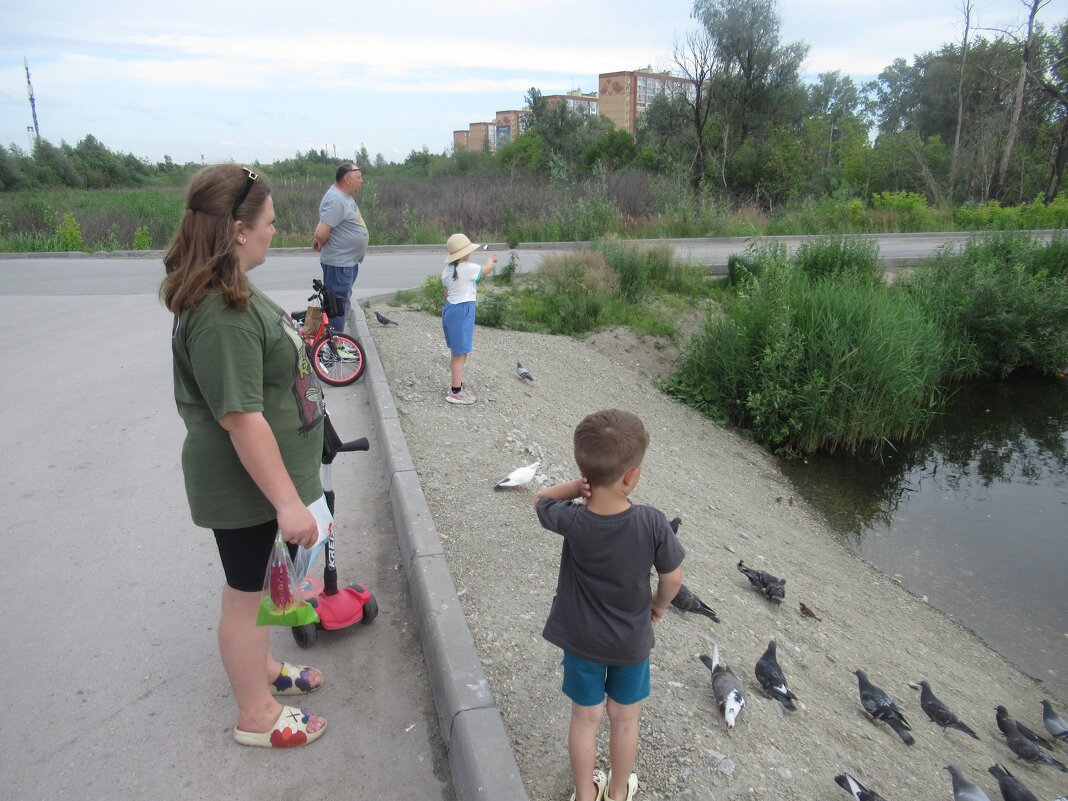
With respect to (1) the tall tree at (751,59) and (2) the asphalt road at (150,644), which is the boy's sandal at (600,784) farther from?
(1) the tall tree at (751,59)

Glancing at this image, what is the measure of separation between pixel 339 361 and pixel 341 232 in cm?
134

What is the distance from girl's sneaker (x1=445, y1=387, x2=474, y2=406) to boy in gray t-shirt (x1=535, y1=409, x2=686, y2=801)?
514cm

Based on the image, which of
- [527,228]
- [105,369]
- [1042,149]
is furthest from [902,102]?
[105,369]

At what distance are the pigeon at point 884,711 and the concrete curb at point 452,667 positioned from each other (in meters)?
2.44

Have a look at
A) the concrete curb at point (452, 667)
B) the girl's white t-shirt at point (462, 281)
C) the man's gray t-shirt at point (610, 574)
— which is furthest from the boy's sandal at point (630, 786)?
the girl's white t-shirt at point (462, 281)

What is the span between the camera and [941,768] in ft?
13.5

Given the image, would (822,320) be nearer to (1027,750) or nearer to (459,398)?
(459,398)

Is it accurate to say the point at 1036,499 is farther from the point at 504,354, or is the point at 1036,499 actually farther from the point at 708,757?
the point at 708,757

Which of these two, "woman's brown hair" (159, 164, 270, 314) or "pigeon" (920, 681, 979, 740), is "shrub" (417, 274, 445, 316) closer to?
"pigeon" (920, 681, 979, 740)

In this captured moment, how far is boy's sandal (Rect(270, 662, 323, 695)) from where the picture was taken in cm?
328

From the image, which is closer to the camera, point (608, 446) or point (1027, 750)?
point (608, 446)

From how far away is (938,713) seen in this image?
4.62 m

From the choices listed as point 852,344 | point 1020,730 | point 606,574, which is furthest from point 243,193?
point 852,344

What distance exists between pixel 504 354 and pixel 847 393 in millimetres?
4885
